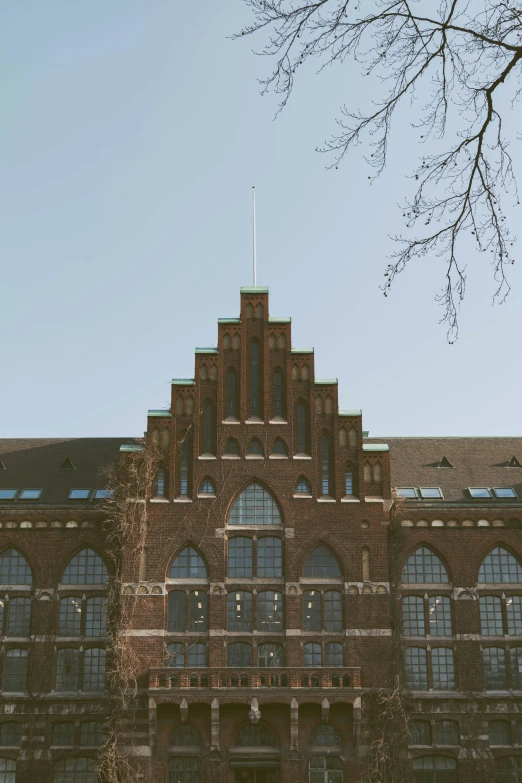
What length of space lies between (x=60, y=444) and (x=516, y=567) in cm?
2414

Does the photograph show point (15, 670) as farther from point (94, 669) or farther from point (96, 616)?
point (96, 616)

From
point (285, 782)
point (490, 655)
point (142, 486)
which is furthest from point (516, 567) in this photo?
point (142, 486)

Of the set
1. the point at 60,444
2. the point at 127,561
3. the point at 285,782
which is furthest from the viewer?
the point at 60,444

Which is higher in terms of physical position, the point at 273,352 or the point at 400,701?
the point at 273,352

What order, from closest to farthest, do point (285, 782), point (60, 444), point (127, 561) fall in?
point (285, 782)
point (127, 561)
point (60, 444)

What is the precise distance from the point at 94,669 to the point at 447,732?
1558 centimetres

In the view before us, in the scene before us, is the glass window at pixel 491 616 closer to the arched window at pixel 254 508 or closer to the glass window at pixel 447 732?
the glass window at pixel 447 732

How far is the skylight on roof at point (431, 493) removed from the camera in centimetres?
5019

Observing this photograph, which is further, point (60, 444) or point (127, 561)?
point (60, 444)

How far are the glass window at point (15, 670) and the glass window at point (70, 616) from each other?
6.51 ft

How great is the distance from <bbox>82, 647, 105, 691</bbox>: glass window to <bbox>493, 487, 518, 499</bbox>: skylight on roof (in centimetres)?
1956

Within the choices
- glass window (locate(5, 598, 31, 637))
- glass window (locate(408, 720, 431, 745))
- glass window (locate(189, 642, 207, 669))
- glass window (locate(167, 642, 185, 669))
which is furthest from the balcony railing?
glass window (locate(5, 598, 31, 637))

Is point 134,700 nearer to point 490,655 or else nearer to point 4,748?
point 4,748

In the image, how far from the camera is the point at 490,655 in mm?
47469
